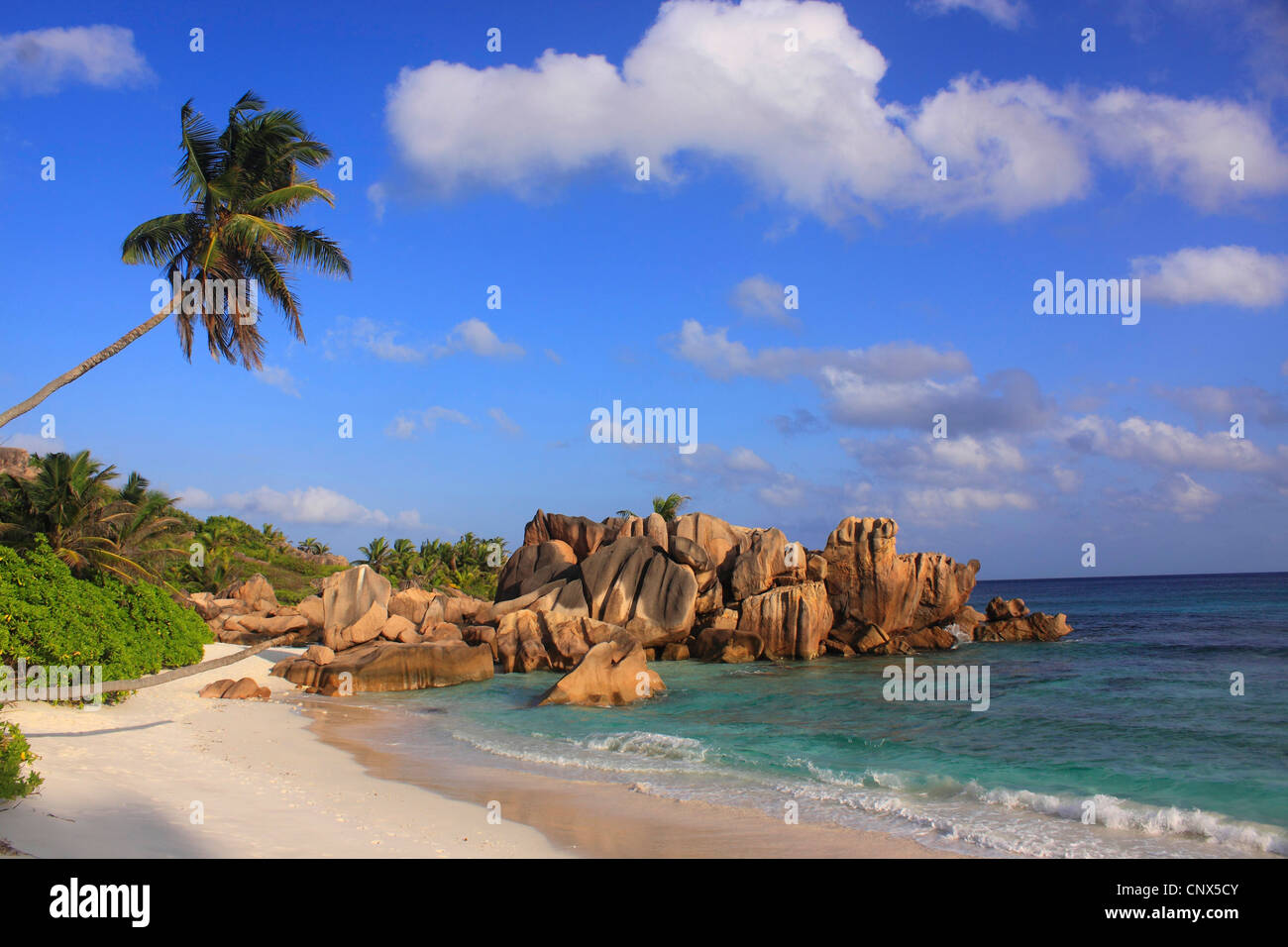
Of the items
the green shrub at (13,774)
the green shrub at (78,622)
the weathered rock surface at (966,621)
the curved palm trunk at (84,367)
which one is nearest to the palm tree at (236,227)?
the curved palm trunk at (84,367)

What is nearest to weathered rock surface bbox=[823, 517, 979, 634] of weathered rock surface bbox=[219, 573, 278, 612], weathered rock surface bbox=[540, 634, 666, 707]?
weathered rock surface bbox=[540, 634, 666, 707]

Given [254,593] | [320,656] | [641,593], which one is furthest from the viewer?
[254,593]

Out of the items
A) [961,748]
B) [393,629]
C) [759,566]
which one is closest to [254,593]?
[393,629]

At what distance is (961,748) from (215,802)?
13901mm

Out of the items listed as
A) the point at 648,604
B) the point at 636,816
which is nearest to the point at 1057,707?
the point at 636,816

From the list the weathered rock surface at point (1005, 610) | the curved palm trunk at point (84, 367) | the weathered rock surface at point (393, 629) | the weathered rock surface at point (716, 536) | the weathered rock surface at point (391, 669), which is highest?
the curved palm trunk at point (84, 367)

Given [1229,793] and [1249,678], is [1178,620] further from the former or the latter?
[1229,793]

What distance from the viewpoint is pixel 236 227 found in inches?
712

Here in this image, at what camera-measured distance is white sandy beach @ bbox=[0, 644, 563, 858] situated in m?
8.16

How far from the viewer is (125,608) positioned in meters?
18.8

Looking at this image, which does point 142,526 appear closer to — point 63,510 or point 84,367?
point 63,510

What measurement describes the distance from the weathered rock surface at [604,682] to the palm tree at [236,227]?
1219 cm

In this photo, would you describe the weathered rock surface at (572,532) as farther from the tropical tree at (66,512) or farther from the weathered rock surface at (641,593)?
the tropical tree at (66,512)

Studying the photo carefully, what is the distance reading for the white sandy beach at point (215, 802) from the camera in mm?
8164
